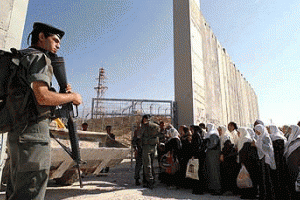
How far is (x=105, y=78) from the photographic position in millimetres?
35594

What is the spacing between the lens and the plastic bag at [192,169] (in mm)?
4398

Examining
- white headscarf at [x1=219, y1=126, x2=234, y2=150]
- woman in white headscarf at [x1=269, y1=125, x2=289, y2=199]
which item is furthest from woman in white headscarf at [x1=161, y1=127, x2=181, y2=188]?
woman in white headscarf at [x1=269, y1=125, x2=289, y2=199]

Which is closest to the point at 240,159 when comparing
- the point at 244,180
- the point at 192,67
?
the point at 244,180

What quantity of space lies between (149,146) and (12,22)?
12.0 feet

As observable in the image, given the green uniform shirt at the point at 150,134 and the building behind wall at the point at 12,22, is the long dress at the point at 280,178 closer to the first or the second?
the green uniform shirt at the point at 150,134

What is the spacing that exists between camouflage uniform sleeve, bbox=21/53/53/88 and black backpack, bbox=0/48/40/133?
4 centimetres

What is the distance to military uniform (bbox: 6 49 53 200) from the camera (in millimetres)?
1099

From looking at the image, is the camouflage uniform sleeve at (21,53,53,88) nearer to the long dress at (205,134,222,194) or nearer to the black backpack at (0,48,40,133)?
the black backpack at (0,48,40,133)

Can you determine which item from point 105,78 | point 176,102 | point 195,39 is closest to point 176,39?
point 195,39

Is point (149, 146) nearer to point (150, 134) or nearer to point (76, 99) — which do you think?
point (150, 134)

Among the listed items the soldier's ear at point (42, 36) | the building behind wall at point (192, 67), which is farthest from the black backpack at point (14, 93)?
the building behind wall at point (192, 67)

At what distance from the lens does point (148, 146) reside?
4914mm

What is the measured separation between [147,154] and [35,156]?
3.90 m

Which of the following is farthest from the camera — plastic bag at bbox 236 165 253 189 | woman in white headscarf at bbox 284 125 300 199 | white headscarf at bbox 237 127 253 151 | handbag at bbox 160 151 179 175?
handbag at bbox 160 151 179 175
